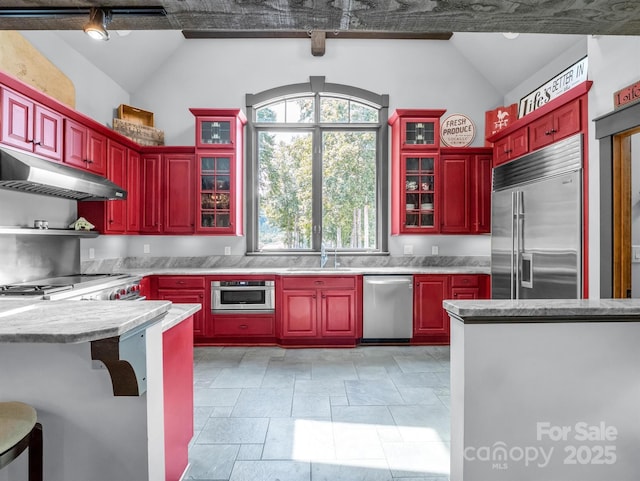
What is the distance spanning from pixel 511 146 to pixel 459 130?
134 cm

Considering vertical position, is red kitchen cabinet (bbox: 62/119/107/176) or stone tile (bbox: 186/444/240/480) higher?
red kitchen cabinet (bbox: 62/119/107/176)

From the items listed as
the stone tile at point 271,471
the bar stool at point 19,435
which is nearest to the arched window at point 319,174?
the stone tile at point 271,471

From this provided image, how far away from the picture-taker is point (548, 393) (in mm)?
1604

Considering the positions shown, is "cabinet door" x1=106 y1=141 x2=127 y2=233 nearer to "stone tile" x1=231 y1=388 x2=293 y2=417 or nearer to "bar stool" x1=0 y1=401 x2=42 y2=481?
"stone tile" x1=231 y1=388 x2=293 y2=417

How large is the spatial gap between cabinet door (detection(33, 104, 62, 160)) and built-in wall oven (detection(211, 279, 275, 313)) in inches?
77.4

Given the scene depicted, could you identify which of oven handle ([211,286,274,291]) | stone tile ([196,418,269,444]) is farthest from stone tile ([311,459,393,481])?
oven handle ([211,286,274,291])

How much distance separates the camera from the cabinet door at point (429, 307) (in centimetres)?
430

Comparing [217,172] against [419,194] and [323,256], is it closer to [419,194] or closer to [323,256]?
[323,256]

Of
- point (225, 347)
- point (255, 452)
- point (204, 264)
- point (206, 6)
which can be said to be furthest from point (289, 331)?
point (206, 6)

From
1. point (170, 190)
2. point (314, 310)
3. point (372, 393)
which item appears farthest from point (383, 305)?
point (170, 190)

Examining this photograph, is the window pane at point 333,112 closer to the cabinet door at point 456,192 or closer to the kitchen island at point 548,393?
the cabinet door at point 456,192

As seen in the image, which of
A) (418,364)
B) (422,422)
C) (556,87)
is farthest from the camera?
(556,87)

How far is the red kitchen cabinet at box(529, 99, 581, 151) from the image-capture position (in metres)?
2.79

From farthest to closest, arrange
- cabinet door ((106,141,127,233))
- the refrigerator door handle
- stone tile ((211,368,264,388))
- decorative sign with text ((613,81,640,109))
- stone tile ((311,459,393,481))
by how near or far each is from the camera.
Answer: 1. cabinet door ((106,141,127,233))
2. the refrigerator door handle
3. stone tile ((211,368,264,388))
4. decorative sign with text ((613,81,640,109))
5. stone tile ((311,459,393,481))
